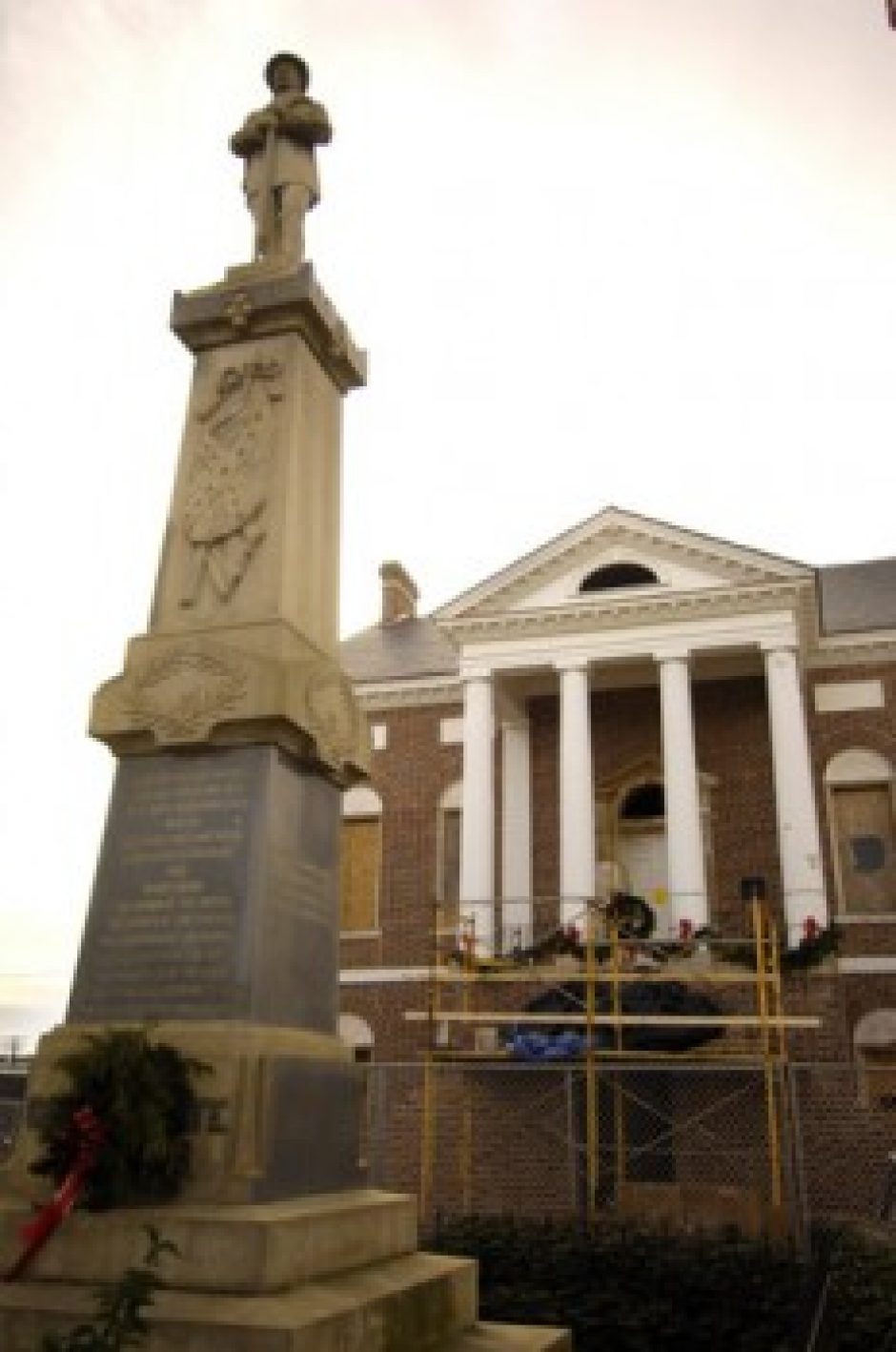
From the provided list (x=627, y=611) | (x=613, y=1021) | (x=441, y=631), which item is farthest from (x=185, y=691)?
(x=441, y=631)

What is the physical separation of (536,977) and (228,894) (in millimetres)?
11026

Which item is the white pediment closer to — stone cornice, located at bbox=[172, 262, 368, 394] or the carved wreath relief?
stone cornice, located at bbox=[172, 262, 368, 394]

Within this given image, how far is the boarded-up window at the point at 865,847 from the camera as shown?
2064 cm

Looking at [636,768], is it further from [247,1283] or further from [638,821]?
[247,1283]

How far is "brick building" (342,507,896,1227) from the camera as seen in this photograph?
19.6 metres

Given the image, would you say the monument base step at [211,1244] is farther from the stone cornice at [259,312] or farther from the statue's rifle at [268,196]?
the statue's rifle at [268,196]

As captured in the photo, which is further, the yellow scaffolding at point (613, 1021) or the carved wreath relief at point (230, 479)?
the yellow scaffolding at point (613, 1021)

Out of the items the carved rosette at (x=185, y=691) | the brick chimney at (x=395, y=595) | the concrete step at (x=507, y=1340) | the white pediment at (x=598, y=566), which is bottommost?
the concrete step at (x=507, y=1340)

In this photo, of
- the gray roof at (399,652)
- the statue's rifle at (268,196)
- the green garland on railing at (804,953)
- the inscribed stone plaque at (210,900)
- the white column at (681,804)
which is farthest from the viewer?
the gray roof at (399,652)

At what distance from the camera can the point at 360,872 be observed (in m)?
23.9

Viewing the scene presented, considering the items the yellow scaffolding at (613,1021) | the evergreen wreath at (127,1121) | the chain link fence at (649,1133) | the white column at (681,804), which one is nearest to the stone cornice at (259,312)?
the evergreen wreath at (127,1121)

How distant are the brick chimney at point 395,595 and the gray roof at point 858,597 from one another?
10941 mm

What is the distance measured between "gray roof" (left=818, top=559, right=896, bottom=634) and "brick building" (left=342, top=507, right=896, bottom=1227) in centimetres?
14

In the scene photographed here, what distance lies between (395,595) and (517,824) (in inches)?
402
